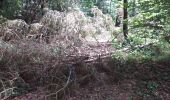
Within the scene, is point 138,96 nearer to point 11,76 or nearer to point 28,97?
point 28,97

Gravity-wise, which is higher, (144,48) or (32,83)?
(144,48)

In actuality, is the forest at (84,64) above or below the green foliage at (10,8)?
below

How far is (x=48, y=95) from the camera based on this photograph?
616cm

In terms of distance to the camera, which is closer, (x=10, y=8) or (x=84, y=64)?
(x=84, y=64)

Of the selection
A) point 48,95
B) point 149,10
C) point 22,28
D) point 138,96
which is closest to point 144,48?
point 149,10

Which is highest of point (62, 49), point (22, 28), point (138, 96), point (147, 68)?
point (22, 28)

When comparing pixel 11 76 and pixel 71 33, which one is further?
pixel 71 33

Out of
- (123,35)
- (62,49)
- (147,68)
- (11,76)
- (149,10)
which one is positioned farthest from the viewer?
(123,35)

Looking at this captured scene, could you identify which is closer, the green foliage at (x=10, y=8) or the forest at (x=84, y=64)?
the forest at (x=84, y=64)

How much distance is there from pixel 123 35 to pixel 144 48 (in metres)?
2.27

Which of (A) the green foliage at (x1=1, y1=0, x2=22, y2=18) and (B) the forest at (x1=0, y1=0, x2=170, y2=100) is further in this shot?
(A) the green foliage at (x1=1, y1=0, x2=22, y2=18)

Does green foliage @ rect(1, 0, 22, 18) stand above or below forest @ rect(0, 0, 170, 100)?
above

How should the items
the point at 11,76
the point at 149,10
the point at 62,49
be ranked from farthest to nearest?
the point at 149,10 → the point at 62,49 → the point at 11,76

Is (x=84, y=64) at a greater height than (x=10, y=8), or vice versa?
(x=10, y=8)
